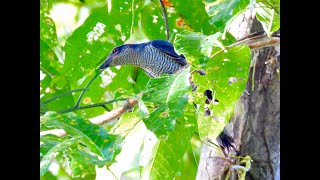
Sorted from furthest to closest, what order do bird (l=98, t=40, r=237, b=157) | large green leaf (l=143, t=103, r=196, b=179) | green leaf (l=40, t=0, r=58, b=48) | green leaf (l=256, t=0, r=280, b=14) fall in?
bird (l=98, t=40, r=237, b=157) < green leaf (l=40, t=0, r=58, b=48) < large green leaf (l=143, t=103, r=196, b=179) < green leaf (l=256, t=0, r=280, b=14)

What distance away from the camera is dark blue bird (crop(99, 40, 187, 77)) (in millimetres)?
2427

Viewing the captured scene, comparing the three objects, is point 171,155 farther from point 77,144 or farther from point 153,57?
point 153,57

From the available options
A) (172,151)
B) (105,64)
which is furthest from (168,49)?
(172,151)

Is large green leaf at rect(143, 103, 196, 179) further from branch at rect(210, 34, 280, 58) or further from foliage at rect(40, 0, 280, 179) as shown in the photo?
branch at rect(210, 34, 280, 58)

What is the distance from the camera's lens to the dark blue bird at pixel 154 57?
2427mm

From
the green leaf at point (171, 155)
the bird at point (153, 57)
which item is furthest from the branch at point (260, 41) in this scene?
the bird at point (153, 57)

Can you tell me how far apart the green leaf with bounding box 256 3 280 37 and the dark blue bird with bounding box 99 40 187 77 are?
86 centimetres

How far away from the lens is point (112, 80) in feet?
7.00

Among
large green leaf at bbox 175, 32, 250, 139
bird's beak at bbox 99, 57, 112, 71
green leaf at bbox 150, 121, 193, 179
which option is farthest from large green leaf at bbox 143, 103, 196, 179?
bird's beak at bbox 99, 57, 112, 71

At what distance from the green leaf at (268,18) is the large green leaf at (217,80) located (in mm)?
65

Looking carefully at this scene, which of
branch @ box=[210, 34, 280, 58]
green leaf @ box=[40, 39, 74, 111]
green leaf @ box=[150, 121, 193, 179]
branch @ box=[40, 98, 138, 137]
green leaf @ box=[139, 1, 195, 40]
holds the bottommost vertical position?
green leaf @ box=[150, 121, 193, 179]

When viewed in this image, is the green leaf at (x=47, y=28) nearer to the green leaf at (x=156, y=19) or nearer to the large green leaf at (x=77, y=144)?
the green leaf at (x=156, y=19)
